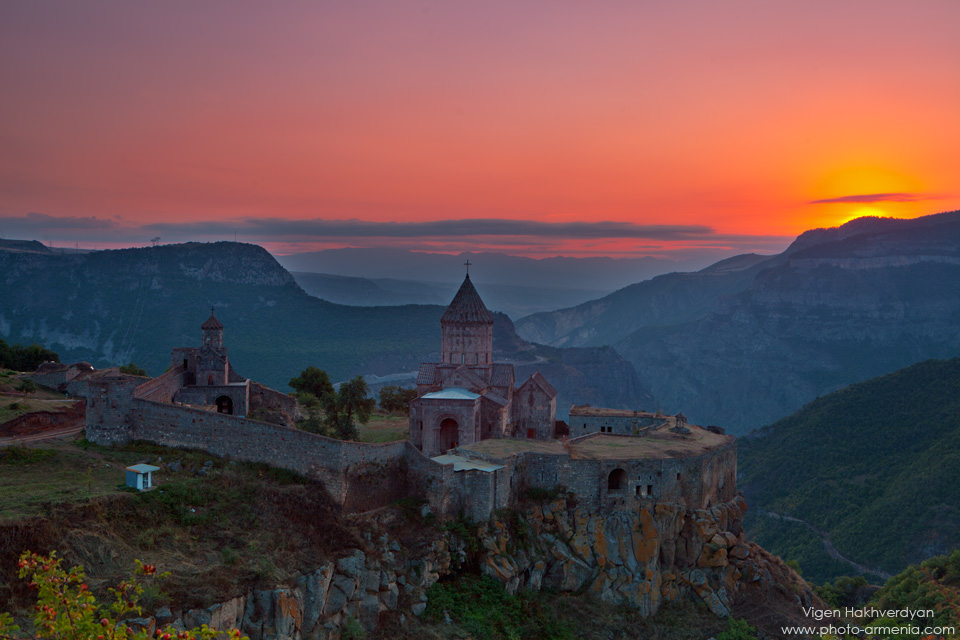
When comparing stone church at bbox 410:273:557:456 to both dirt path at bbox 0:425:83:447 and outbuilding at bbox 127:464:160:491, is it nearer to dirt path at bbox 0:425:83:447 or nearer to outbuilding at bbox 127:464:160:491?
dirt path at bbox 0:425:83:447

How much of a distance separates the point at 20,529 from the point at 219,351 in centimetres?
1895

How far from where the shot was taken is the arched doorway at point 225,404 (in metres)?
38.2

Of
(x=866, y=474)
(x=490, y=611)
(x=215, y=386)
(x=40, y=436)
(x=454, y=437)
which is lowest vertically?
(x=866, y=474)

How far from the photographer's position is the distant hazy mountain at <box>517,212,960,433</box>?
16975 centimetres

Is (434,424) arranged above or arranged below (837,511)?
above

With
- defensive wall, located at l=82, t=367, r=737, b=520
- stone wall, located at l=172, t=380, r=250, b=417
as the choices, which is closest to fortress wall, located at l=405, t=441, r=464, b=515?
defensive wall, located at l=82, t=367, r=737, b=520

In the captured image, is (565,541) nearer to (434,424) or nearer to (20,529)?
(434,424)

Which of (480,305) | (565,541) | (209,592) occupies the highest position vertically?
(480,305)

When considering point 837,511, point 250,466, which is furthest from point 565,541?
point 837,511

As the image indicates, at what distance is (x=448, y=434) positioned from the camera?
4006 centimetres

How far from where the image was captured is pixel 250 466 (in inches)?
1117

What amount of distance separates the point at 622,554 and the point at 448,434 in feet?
35.6

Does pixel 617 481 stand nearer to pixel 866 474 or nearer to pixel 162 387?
pixel 162 387

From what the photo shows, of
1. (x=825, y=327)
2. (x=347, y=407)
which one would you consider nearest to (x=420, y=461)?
(x=347, y=407)
